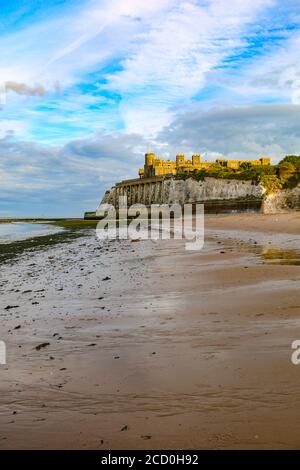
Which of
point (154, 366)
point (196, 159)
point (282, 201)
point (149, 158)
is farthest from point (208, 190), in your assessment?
point (154, 366)

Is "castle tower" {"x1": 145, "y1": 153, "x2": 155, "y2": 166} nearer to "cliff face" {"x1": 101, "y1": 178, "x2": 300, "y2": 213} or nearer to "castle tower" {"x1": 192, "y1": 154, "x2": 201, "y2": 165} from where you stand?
"cliff face" {"x1": 101, "y1": 178, "x2": 300, "y2": 213}

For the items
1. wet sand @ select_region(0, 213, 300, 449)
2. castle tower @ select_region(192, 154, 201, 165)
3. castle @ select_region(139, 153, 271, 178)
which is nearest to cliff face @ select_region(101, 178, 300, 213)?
castle @ select_region(139, 153, 271, 178)

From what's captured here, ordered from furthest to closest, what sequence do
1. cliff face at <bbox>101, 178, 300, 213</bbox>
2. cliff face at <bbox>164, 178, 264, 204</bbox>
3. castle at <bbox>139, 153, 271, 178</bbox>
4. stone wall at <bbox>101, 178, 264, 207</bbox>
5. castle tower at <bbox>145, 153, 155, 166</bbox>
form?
castle tower at <bbox>145, 153, 155, 166</bbox>
castle at <bbox>139, 153, 271, 178</bbox>
stone wall at <bbox>101, 178, 264, 207</bbox>
cliff face at <bbox>164, 178, 264, 204</bbox>
cliff face at <bbox>101, 178, 300, 213</bbox>

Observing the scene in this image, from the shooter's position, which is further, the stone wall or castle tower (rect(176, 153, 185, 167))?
castle tower (rect(176, 153, 185, 167))

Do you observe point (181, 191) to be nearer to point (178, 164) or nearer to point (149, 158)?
point (178, 164)

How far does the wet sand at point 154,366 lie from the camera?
3041mm

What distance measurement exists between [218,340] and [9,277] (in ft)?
28.8

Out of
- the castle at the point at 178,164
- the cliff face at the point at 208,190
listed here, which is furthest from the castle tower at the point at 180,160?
the cliff face at the point at 208,190

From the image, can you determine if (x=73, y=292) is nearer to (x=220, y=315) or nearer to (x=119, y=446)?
(x=220, y=315)

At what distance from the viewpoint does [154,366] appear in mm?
4461

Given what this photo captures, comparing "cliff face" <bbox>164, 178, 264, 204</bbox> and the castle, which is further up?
the castle

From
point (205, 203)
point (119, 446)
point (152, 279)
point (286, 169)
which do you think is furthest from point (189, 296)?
point (205, 203)

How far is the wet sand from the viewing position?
9.98ft

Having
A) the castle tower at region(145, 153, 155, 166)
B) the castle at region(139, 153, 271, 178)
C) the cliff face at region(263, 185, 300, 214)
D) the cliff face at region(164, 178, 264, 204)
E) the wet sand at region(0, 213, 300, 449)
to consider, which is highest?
the castle tower at region(145, 153, 155, 166)
